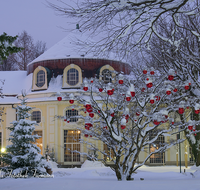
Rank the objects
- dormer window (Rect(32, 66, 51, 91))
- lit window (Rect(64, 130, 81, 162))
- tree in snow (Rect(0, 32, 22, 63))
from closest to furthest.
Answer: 1. tree in snow (Rect(0, 32, 22, 63))
2. lit window (Rect(64, 130, 81, 162))
3. dormer window (Rect(32, 66, 51, 91))

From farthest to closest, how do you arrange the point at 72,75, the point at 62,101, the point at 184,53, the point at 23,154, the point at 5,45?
the point at 72,75 < the point at 62,101 < the point at 23,154 < the point at 184,53 < the point at 5,45

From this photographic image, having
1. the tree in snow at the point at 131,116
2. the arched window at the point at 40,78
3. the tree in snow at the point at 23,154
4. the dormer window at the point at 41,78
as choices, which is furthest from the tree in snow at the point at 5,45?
the arched window at the point at 40,78

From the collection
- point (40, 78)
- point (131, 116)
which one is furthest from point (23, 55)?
point (131, 116)

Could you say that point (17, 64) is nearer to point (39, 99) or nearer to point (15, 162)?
point (39, 99)

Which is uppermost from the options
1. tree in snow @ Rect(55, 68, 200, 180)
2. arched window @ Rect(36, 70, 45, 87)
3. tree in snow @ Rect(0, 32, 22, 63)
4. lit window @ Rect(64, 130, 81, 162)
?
arched window @ Rect(36, 70, 45, 87)

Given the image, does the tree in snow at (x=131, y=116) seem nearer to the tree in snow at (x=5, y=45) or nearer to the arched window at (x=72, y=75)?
the tree in snow at (x=5, y=45)

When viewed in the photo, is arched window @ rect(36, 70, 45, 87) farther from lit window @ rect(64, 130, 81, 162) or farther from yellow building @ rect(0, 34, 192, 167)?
lit window @ rect(64, 130, 81, 162)

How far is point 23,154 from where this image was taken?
1218 cm

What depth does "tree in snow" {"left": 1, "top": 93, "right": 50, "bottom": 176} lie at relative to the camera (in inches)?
463

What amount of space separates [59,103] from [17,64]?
50.8 feet

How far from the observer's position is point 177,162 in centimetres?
2083

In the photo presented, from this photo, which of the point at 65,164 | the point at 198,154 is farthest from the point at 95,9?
the point at 65,164

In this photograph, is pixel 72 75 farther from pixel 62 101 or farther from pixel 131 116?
pixel 131 116

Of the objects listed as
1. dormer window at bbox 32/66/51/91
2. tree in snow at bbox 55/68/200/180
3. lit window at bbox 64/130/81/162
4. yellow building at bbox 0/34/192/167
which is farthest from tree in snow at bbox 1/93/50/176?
dormer window at bbox 32/66/51/91
